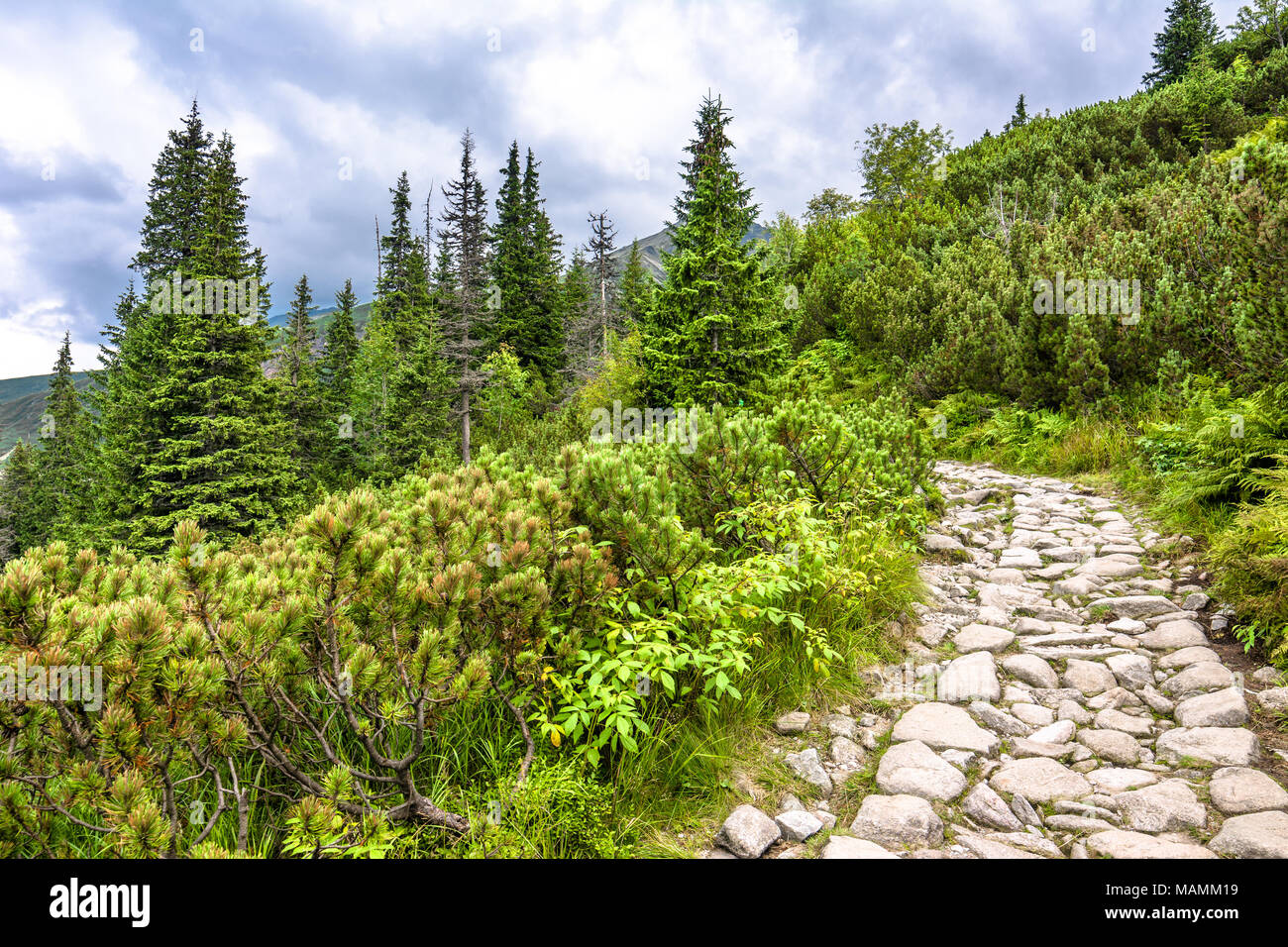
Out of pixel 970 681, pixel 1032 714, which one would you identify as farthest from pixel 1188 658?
pixel 970 681

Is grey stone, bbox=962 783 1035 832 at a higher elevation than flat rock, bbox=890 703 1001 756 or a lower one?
lower

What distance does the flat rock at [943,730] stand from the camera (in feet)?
10.6

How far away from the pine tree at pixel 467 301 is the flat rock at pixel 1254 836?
17.3 m

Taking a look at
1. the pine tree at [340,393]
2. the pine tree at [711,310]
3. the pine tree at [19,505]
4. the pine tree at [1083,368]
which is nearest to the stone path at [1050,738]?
the pine tree at [1083,368]

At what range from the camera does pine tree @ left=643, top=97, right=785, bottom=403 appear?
39.3 ft

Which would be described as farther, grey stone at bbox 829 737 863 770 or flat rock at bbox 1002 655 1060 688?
flat rock at bbox 1002 655 1060 688

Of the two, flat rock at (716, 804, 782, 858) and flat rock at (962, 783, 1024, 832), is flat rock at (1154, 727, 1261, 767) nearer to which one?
flat rock at (962, 783, 1024, 832)

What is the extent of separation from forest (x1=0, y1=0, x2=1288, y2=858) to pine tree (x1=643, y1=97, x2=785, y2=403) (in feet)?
0.25

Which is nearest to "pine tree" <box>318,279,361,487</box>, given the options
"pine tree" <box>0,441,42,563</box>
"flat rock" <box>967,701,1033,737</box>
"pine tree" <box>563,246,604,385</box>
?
"pine tree" <box>563,246,604,385</box>

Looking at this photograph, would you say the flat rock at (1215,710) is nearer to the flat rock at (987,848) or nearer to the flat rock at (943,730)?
the flat rock at (943,730)

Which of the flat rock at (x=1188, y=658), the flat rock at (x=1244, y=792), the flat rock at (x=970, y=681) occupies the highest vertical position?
the flat rock at (x=1188, y=658)

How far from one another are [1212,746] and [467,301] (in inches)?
1158

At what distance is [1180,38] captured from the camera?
127 ft
